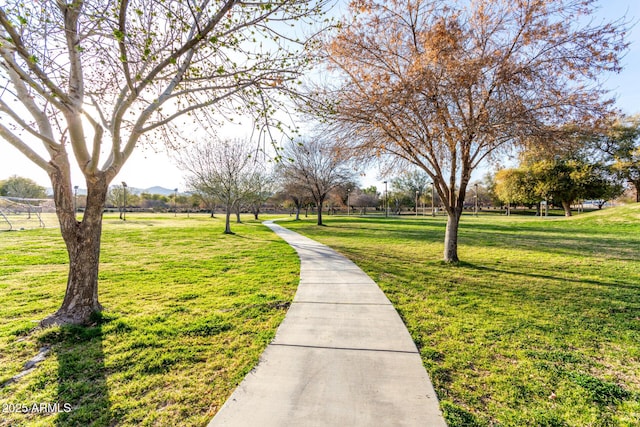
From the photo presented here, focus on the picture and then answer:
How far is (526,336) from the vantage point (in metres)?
3.51

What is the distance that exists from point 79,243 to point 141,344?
1928 millimetres

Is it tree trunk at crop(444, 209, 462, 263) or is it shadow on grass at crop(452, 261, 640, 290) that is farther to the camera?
tree trunk at crop(444, 209, 462, 263)

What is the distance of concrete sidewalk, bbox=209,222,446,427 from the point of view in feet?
6.82

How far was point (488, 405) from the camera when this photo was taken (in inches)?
88.8

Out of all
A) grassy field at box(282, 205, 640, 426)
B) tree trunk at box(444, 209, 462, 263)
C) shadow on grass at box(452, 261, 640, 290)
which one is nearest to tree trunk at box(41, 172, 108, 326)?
grassy field at box(282, 205, 640, 426)

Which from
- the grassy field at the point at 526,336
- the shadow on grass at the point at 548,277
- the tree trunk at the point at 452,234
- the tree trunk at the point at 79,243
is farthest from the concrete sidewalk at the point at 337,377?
the tree trunk at the point at 452,234

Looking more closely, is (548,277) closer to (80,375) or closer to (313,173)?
(80,375)

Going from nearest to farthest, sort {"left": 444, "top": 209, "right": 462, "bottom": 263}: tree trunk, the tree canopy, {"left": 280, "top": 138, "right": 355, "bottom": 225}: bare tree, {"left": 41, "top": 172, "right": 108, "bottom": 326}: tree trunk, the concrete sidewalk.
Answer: the concrete sidewalk → {"left": 41, "top": 172, "right": 108, "bottom": 326}: tree trunk → {"left": 444, "top": 209, "right": 462, "bottom": 263}: tree trunk → {"left": 280, "top": 138, "right": 355, "bottom": 225}: bare tree → the tree canopy

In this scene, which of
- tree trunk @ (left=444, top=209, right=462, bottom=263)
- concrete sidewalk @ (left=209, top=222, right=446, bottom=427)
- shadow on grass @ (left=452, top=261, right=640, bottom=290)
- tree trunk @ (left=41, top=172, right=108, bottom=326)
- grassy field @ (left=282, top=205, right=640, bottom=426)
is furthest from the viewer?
tree trunk @ (left=444, top=209, right=462, bottom=263)

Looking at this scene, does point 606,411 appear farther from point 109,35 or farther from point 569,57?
point 569,57

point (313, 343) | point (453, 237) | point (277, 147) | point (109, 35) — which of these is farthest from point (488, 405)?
point (453, 237)

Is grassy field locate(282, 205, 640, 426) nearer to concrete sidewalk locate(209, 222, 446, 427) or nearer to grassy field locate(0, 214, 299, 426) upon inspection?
concrete sidewalk locate(209, 222, 446, 427)

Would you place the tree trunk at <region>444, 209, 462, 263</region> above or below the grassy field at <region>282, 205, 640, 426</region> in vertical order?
above

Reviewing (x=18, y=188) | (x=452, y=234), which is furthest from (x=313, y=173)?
(x=18, y=188)
